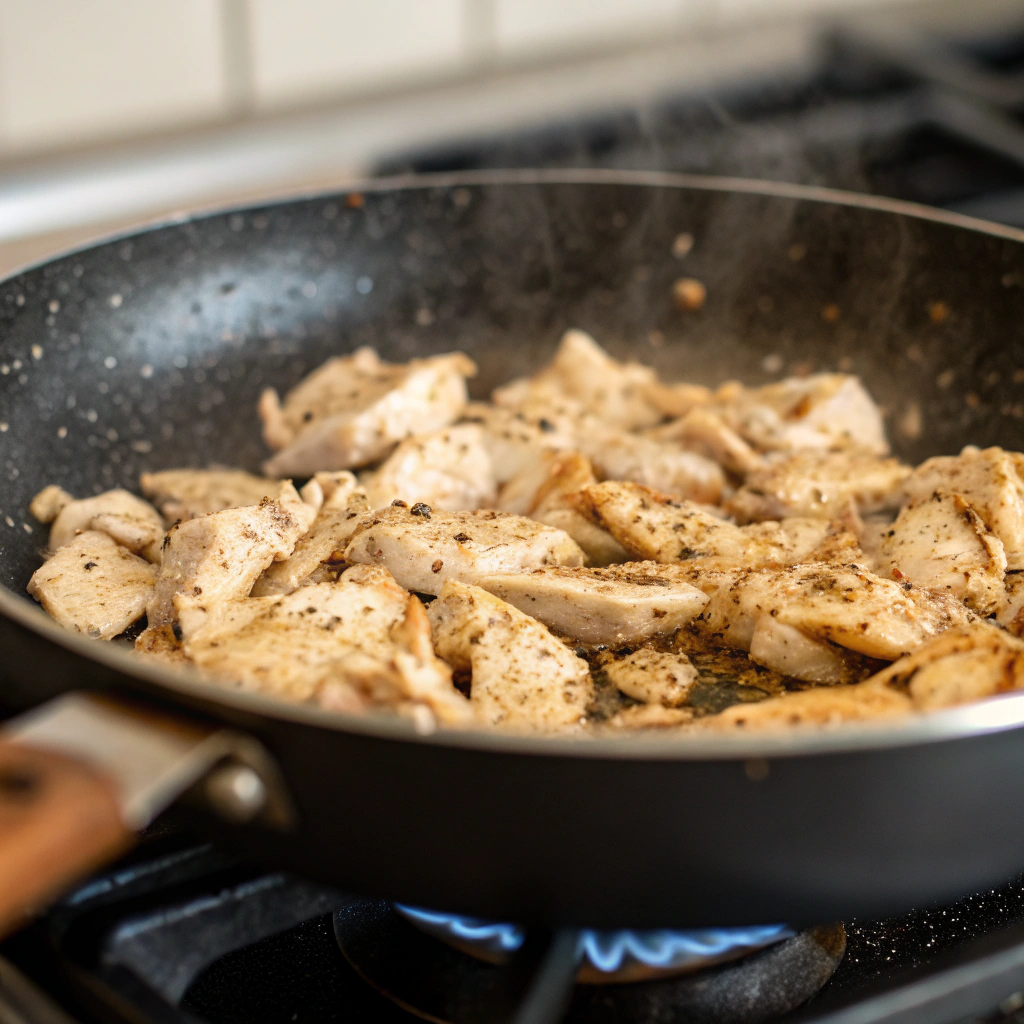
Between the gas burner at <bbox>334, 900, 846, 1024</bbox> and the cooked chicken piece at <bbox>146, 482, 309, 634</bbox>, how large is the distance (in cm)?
38

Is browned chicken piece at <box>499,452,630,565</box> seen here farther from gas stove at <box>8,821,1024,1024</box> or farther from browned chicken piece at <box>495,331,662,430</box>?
gas stove at <box>8,821,1024,1024</box>

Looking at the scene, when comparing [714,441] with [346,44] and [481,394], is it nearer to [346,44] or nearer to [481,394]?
[481,394]

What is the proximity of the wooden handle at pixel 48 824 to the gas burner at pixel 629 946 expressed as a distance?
392mm

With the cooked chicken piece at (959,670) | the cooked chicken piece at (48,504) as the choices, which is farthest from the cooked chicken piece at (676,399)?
the cooked chicken piece at (48,504)

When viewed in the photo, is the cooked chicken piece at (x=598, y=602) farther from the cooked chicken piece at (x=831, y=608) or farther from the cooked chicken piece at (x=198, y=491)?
the cooked chicken piece at (x=198, y=491)

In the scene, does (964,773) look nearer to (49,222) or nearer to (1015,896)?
(1015,896)

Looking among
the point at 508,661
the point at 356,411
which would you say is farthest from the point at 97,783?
the point at 356,411

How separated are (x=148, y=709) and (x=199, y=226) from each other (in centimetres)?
117

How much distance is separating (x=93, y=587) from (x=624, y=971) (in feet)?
2.36

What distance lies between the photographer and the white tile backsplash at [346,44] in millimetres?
2639

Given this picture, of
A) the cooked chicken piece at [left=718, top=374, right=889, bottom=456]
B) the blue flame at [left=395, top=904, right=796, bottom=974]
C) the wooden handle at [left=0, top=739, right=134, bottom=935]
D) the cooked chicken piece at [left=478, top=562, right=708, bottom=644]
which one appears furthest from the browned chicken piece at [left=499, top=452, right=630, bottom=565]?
the wooden handle at [left=0, top=739, right=134, bottom=935]

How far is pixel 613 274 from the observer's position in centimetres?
208

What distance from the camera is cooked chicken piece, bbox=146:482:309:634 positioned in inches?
48.9

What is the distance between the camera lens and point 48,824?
27.7 inches
